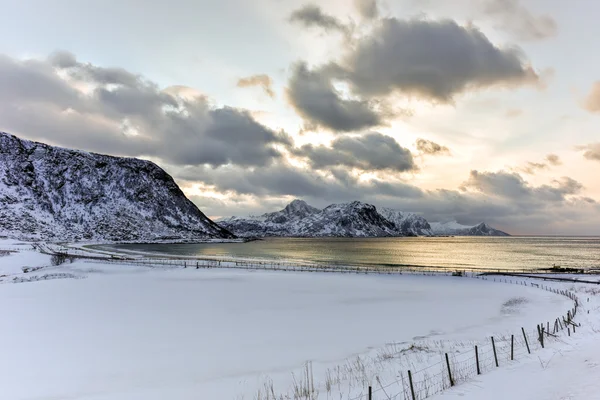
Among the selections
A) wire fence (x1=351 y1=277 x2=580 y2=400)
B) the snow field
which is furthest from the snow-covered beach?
wire fence (x1=351 y1=277 x2=580 y2=400)

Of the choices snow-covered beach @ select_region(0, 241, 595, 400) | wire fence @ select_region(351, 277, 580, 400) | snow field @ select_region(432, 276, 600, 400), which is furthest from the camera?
snow-covered beach @ select_region(0, 241, 595, 400)

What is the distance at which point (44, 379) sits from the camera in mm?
17031

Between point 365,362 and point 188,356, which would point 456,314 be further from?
point 188,356

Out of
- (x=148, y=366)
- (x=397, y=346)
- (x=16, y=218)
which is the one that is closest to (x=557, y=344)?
(x=397, y=346)

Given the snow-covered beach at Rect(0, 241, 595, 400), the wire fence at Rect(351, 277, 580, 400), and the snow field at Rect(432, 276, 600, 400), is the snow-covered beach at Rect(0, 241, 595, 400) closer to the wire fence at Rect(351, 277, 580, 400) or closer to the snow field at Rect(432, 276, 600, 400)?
the snow field at Rect(432, 276, 600, 400)

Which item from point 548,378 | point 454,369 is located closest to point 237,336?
point 454,369

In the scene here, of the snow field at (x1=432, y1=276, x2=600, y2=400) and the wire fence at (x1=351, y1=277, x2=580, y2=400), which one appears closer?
the snow field at (x1=432, y1=276, x2=600, y2=400)

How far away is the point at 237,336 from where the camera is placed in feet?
82.3

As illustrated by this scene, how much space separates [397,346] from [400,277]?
4867 centimetres

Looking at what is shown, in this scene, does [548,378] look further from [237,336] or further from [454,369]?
[237,336]

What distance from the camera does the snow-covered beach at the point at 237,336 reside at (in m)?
16.7

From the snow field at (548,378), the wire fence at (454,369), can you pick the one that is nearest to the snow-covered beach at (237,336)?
the snow field at (548,378)

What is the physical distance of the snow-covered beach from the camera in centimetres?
1672

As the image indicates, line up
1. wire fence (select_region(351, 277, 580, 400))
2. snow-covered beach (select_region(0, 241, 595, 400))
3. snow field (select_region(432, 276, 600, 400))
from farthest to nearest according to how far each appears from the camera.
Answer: snow-covered beach (select_region(0, 241, 595, 400)) → wire fence (select_region(351, 277, 580, 400)) → snow field (select_region(432, 276, 600, 400))
